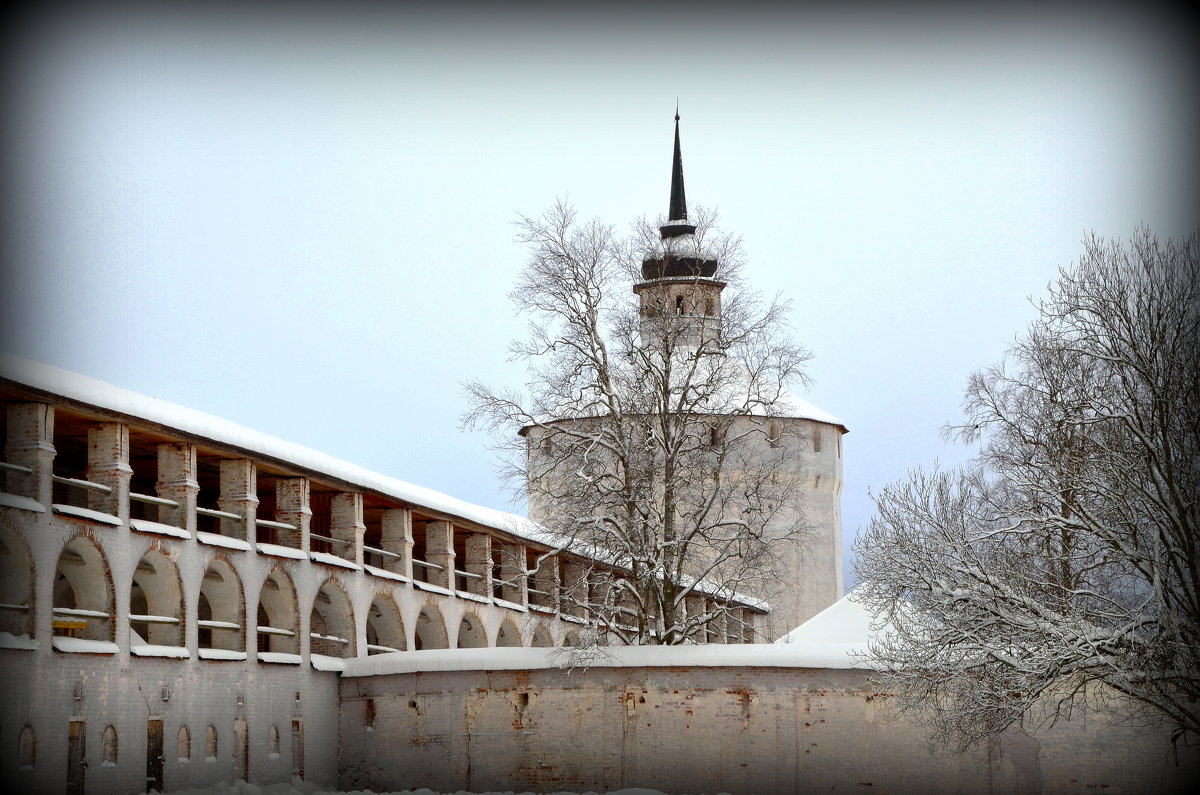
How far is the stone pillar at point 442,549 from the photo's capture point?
3114 cm

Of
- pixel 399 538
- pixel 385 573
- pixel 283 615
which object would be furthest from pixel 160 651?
pixel 399 538

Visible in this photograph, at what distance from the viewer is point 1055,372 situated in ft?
85.6

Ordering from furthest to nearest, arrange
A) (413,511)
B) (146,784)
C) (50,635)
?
1. (413,511)
2. (146,784)
3. (50,635)

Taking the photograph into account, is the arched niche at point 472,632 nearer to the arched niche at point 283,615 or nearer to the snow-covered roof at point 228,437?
the snow-covered roof at point 228,437

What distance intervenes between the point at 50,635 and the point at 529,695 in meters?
7.06

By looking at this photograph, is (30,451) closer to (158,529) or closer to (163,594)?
(158,529)

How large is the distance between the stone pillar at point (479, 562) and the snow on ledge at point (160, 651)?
34.1 ft

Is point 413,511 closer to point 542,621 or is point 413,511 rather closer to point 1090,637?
point 542,621

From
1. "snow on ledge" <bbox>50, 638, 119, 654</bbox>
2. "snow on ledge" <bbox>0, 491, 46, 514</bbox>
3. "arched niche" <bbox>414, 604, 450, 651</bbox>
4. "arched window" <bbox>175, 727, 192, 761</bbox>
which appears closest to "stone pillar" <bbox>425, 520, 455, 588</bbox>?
"arched niche" <bbox>414, 604, 450, 651</bbox>

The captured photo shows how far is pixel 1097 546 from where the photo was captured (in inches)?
774

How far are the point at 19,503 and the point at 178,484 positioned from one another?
12.2 ft

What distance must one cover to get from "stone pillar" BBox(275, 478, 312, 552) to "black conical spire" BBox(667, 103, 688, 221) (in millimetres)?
22377

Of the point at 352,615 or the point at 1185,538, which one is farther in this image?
the point at 352,615

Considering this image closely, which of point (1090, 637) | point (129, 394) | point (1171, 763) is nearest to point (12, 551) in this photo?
point (129, 394)
